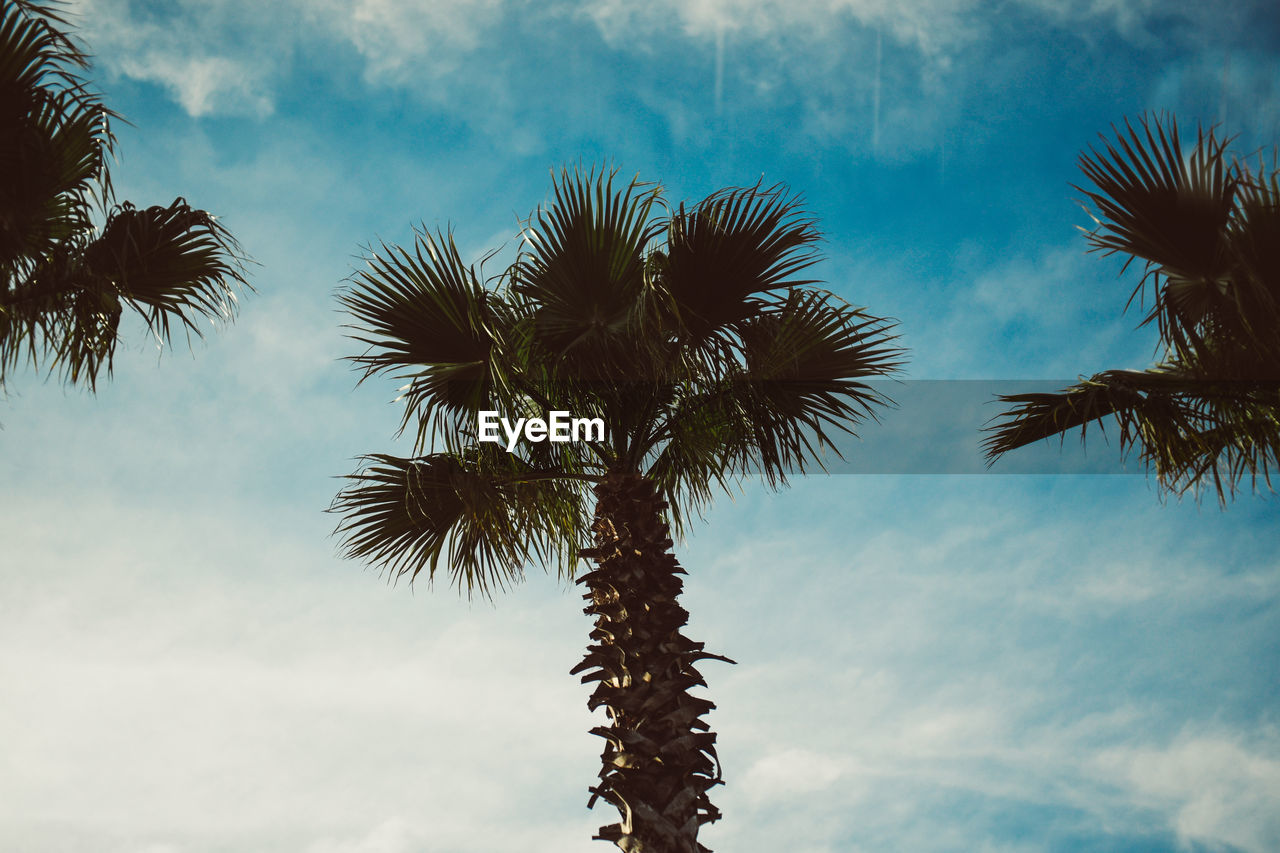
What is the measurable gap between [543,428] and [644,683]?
1.97 m

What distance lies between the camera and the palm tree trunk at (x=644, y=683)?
20.4 ft

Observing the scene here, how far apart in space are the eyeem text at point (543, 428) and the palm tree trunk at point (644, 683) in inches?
16.8

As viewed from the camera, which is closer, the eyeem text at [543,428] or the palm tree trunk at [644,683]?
the palm tree trunk at [644,683]

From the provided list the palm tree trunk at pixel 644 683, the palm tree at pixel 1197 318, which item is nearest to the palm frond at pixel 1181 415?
the palm tree at pixel 1197 318

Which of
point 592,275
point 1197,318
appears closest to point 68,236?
point 592,275

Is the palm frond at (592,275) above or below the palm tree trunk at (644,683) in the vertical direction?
above

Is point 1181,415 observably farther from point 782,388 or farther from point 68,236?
point 68,236

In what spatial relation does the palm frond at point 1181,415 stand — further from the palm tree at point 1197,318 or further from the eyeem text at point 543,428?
the eyeem text at point 543,428

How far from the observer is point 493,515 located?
7461 mm

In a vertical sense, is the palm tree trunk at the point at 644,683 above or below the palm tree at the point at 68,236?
below

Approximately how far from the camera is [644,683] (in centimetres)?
647

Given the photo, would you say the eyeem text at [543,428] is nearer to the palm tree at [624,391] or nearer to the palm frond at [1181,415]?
the palm tree at [624,391]

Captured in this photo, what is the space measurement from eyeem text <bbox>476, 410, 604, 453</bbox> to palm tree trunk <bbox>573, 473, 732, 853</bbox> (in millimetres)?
426

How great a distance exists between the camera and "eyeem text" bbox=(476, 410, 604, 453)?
7176 mm
